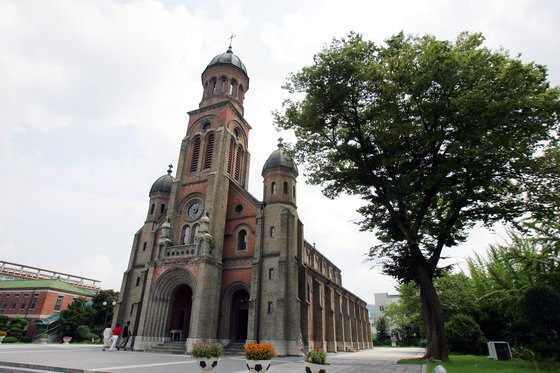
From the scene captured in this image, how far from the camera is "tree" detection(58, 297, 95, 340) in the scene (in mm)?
36478

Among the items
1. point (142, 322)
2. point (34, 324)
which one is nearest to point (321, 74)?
point (142, 322)

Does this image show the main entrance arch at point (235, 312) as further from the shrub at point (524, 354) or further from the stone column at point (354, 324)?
the stone column at point (354, 324)

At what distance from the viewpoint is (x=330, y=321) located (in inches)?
1194

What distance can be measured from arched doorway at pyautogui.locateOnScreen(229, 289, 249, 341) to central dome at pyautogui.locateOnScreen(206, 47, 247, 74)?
76.3ft

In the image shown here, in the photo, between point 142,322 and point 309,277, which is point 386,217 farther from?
point 142,322

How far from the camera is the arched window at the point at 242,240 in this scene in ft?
86.3

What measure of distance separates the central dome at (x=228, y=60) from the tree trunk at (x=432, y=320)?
27301mm

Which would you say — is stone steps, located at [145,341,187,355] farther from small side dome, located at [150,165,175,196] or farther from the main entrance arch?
small side dome, located at [150,165,175,196]

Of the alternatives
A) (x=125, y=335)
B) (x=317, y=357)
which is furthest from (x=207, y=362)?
(x=125, y=335)

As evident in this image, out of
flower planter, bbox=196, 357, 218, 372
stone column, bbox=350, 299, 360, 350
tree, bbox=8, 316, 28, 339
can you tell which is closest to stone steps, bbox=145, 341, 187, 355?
flower planter, bbox=196, 357, 218, 372

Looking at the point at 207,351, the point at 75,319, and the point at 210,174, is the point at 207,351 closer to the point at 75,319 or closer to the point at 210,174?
the point at 210,174

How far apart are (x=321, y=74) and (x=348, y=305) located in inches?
1248

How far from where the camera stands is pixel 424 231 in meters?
21.5

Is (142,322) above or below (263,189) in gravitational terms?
below
